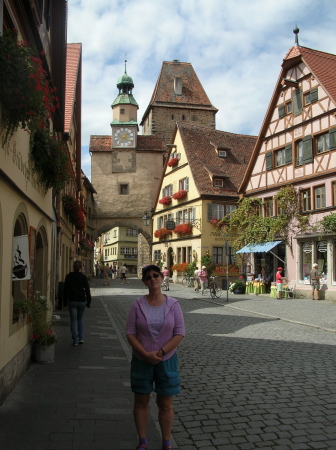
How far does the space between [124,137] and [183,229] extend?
17.7 m

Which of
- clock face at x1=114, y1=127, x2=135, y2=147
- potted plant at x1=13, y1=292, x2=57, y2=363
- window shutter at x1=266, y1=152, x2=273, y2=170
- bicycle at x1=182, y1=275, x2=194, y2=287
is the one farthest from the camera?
clock face at x1=114, y1=127, x2=135, y2=147

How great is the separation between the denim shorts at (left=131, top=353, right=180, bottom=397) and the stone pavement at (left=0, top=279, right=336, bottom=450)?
1.90 feet

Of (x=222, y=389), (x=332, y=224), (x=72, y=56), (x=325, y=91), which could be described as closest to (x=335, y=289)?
(x=332, y=224)

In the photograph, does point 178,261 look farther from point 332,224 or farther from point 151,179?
point 332,224

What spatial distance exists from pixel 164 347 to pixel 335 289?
65.7 ft

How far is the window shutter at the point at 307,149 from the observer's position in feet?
81.9

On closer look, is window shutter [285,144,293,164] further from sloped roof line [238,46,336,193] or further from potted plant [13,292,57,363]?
potted plant [13,292,57,363]

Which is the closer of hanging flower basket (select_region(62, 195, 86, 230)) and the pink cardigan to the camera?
the pink cardigan

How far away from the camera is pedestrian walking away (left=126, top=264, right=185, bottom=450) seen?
13.8 feet

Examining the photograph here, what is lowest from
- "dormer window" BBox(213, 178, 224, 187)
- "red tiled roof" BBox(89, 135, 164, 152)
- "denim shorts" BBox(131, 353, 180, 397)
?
"denim shorts" BBox(131, 353, 180, 397)

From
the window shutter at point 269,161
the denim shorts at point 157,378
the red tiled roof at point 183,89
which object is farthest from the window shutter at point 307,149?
the red tiled roof at point 183,89

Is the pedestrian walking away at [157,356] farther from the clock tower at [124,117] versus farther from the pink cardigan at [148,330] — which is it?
the clock tower at [124,117]

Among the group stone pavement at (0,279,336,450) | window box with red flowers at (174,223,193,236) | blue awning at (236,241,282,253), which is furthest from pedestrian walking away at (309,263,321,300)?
window box with red flowers at (174,223,193,236)

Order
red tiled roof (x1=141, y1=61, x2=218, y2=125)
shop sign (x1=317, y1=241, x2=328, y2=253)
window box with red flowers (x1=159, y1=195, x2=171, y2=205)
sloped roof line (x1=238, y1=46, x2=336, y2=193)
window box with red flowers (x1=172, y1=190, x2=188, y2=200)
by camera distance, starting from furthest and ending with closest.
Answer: red tiled roof (x1=141, y1=61, x2=218, y2=125), window box with red flowers (x1=159, y1=195, x2=171, y2=205), window box with red flowers (x1=172, y1=190, x2=188, y2=200), sloped roof line (x1=238, y1=46, x2=336, y2=193), shop sign (x1=317, y1=241, x2=328, y2=253)
